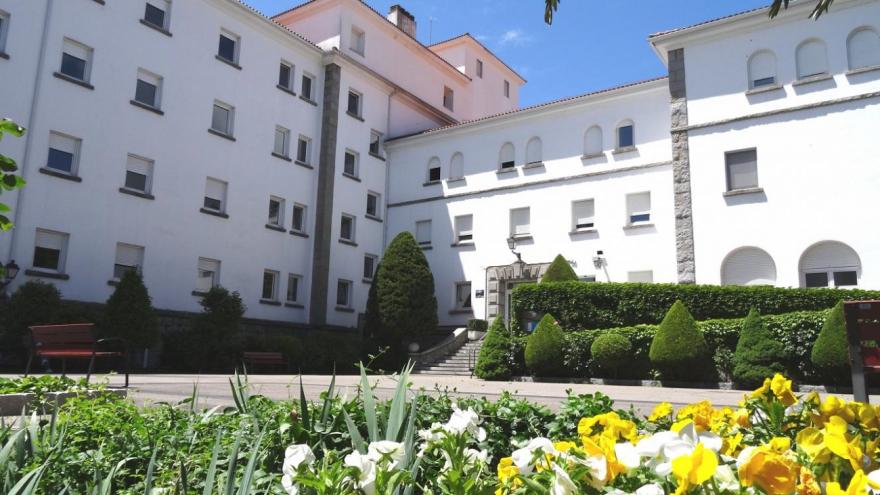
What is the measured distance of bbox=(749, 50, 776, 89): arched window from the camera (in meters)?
20.9

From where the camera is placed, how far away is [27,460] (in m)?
2.81

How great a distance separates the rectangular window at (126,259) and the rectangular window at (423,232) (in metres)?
12.1

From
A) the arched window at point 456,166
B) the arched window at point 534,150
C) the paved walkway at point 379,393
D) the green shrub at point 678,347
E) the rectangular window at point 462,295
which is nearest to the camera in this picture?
the paved walkway at point 379,393

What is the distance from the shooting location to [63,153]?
19625 millimetres

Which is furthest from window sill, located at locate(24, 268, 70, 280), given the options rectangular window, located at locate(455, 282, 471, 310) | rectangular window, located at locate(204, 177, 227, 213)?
rectangular window, located at locate(455, 282, 471, 310)

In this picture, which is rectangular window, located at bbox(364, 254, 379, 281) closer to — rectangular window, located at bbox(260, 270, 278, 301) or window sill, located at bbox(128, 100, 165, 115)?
rectangular window, located at bbox(260, 270, 278, 301)

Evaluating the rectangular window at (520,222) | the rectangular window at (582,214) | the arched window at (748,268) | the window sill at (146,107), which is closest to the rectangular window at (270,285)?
the window sill at (146,107)

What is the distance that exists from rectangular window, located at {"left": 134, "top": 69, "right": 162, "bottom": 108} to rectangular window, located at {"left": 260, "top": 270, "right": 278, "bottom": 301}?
24.4 feet

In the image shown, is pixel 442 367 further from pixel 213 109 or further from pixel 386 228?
pixel 213 109

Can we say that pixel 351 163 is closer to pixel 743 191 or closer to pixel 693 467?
Answer: pixel 743 191

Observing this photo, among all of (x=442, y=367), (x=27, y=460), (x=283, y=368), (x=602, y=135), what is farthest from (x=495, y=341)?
(x=27, y=460)

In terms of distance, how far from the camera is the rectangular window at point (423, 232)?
29.3 meters

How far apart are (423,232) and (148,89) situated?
499 inches

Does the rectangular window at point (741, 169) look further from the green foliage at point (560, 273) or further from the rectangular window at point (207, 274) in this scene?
the rectangular window at point (207, 274)
